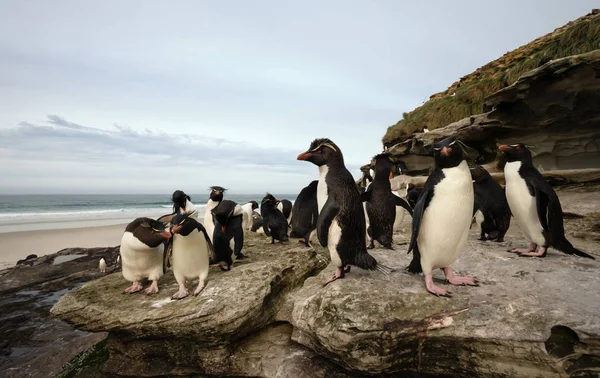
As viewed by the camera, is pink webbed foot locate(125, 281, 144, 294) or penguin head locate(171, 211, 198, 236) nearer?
penguin head locate(171, 211, 198, 236)

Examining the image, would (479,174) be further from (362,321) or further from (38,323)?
(38,323)

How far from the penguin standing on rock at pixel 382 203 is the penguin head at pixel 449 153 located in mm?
1435

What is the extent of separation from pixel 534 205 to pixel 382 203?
6.28 feet

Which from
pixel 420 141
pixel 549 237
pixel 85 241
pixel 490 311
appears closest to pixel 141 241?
pixel 490 311

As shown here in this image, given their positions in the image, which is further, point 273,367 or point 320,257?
point 320,257

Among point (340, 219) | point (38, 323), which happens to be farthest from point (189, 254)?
point (38, 323)

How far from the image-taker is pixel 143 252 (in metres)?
3.97

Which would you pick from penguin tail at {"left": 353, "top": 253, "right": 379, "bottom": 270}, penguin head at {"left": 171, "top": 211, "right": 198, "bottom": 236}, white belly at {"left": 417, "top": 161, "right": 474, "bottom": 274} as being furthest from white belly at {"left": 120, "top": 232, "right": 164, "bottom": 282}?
white belly at {"left": 417, "top": 161, "right": 474, "bottom": 274}

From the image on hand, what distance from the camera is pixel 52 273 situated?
8.52 metres

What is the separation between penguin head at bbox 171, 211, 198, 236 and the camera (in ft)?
11.8

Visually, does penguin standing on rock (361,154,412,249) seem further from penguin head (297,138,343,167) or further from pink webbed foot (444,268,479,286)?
pink webbed foot (444,268,479,286)

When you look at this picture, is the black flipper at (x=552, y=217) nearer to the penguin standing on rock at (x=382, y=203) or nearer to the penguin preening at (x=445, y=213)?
the penguin preening at (x=445, y=213)

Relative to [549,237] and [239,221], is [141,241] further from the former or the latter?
[549,237]

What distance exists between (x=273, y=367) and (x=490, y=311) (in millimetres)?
2201
